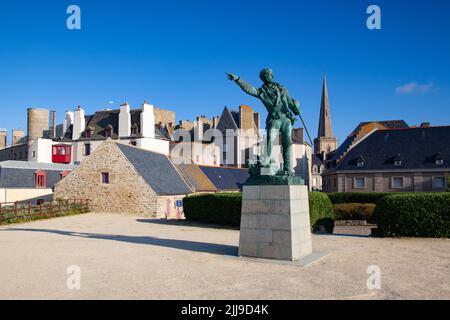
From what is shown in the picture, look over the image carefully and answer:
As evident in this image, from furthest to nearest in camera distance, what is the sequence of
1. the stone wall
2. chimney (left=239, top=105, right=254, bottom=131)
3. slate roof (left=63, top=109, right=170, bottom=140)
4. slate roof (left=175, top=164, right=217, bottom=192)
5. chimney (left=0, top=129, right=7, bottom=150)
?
chimney (left=0, top=129, right=7, bottom=150)
chimney (left=239, top=105, right=254, bottom=131)
slate roof (left=63, top=109, right=170, bottom=140)
slate roof (left=175, top=164, right=217, bottom=192)
the stone wall


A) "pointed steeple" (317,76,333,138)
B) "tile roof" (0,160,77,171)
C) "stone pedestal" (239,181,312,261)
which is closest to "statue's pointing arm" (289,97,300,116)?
"stone pedestal" (239,181,312,261)

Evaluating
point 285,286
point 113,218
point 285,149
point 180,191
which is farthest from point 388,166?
point 285,286

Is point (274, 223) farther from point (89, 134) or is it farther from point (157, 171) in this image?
point (89, 134)

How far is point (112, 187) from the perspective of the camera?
2358 centimetres

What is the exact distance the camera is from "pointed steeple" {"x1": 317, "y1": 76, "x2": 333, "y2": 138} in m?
89.7

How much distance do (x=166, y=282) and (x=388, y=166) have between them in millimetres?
33214

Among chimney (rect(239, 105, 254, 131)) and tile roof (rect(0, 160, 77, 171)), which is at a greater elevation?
chimney (rect(239, 105, 254, 131))

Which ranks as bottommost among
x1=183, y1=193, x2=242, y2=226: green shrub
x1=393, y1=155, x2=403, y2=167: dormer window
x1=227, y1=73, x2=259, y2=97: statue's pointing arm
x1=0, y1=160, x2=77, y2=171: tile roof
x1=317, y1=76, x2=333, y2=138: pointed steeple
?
x1=183, y1=193, x2=242, y2=226: green shrub

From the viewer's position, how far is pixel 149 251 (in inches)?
406

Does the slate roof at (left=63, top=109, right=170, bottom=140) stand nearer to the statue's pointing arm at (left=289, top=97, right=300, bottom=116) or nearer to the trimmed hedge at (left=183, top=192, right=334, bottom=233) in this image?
the trimmed hedge at (left=183, top=192, right=334, bottom=233)

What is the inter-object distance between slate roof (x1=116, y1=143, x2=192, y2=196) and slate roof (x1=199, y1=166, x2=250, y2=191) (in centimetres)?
503

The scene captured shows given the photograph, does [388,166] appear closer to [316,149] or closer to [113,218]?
[113,218]

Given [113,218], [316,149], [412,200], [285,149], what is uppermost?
[316,149]

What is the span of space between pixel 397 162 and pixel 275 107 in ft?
97.1
